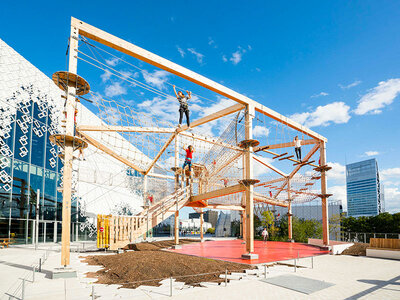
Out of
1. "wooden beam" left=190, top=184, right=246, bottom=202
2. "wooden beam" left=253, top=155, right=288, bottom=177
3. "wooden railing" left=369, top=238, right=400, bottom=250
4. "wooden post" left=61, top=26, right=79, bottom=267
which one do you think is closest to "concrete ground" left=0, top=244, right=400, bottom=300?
"wooden post" left=61, top=26, right=79, bottom=267

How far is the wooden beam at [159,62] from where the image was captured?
8961 mm

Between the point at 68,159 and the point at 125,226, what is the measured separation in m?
9.04

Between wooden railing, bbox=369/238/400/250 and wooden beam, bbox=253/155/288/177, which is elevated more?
wooden beam, bbox=253/155/288/177

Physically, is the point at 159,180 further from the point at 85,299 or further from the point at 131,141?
the point at 85,299

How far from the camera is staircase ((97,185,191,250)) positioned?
1559 centimetres

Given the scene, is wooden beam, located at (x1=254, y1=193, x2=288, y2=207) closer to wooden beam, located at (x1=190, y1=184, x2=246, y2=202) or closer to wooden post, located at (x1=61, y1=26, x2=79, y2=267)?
wooden beam, located at (x1=190, y1=184, x2=246, y2=202)

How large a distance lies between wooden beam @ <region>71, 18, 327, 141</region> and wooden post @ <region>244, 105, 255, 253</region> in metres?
0.72

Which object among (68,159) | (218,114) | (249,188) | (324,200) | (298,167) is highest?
(218,114)

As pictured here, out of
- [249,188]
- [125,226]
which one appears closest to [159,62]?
[249,188]

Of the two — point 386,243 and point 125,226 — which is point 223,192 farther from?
point 386,243

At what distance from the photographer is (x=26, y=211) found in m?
20.0

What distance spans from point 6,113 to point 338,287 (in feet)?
70.2

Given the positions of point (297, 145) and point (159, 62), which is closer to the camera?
point (159, 62)

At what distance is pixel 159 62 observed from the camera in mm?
10312
